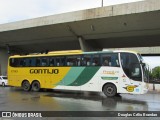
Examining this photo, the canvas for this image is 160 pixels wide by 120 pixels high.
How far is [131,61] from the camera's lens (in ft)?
61.1

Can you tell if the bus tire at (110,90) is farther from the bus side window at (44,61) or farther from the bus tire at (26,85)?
the bus tire at (26,85)

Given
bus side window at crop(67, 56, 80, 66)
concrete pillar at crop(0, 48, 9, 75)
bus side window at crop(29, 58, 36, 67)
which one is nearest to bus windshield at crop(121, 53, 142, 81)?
bus side window at crop(67, 56, 80, 66)

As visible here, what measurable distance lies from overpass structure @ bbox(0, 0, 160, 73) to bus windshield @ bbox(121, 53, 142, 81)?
8.17 m

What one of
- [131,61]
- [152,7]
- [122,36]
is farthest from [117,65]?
[122,36]

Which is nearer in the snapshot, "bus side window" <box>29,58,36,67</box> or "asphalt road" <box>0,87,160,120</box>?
"asphalt road" <box>0,87,160,120</box>

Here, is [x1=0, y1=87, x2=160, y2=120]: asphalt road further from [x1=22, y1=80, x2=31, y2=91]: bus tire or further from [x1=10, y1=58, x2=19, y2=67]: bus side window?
[x1=10, y1=58, x2=19, y2=67]: bus side window

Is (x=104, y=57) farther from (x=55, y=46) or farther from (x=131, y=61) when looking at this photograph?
(x=55, y=46)

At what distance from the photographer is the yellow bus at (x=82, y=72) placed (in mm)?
18531

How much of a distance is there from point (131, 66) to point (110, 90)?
2.09m

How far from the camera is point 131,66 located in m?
18.6

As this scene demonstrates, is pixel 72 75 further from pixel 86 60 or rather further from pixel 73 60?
pixel 86 60

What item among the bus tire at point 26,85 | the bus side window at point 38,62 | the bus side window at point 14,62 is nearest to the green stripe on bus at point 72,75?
the bus side window at point 38,62

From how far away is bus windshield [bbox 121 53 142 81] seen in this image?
1836 cm

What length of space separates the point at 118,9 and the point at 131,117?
18.4 metres
